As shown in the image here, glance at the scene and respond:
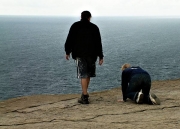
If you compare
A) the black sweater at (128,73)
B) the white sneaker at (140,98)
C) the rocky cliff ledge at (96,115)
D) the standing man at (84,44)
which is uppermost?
the standing man at (84,44)

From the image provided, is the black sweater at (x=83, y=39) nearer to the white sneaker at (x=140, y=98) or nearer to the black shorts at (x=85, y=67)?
the black shorts at (x=85, y=67)

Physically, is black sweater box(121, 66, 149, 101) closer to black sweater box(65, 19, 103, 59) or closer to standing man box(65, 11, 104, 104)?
standing man box(65, 11, 104, 104)

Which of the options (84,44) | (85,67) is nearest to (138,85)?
(85,67)

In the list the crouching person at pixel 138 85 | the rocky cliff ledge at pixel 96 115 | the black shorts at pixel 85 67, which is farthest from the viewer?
the black shorts at pixel 85 67

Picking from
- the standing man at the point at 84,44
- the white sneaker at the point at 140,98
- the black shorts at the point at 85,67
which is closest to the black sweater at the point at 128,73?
the white sneaker at the point at 140,98

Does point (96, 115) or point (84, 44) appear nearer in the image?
point (96, 115)

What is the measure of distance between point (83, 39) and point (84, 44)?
0.39ft

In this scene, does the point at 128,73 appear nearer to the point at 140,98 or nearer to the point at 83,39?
the point at 140,98

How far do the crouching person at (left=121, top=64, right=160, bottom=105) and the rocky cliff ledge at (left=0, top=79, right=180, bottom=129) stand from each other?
17 centimetres

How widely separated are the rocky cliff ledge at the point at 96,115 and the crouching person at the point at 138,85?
169 millimetres

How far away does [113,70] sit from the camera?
5762 cm

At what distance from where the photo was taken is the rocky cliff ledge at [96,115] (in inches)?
215

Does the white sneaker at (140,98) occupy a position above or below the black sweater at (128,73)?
below

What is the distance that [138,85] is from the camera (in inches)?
272
